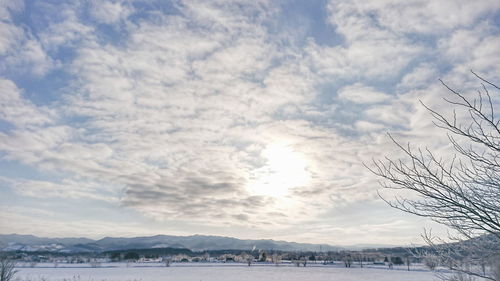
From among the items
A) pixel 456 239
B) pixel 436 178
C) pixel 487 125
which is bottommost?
pixel 456 239

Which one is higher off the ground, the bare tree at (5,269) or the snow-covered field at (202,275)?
the bare tree at (5,269)

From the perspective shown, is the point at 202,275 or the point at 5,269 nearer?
the point at 5,269

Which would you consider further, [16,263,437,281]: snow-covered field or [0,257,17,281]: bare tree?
[16,263,437,281]: snow-covered field

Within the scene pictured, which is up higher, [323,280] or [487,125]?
[487,125]

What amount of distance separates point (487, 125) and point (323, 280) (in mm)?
70842

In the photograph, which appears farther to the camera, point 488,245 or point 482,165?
point 488,245

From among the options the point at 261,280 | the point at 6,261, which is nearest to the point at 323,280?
the point at 261,280

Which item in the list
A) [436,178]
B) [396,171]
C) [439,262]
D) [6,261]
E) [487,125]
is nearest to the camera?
[487,125]

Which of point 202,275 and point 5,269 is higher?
point 5,269

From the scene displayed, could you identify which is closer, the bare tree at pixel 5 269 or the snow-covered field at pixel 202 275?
the bare tree at pixel 5 269

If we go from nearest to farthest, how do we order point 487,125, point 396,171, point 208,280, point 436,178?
point 487,125 → point 436,178 → point 396,171 → point 208,280

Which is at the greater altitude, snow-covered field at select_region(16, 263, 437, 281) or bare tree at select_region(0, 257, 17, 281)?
bare tree at select_region(0, 257, 17, 281)

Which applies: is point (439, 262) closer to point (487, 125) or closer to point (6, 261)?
point (487, 125)

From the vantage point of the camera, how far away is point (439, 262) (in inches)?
258
